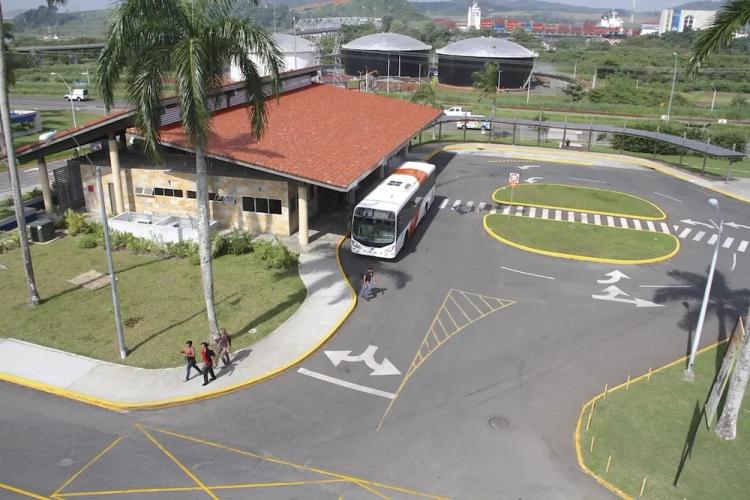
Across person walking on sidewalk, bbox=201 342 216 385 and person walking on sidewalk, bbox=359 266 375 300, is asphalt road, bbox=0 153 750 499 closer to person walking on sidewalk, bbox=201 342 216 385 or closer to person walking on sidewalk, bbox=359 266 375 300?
person walking on sidewalk, bbox=359 266 375 300

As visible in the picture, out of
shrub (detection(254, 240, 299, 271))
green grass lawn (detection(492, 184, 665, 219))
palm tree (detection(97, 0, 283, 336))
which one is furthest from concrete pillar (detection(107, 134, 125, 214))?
green grass lawn (detection(492, 184, 665, 219))

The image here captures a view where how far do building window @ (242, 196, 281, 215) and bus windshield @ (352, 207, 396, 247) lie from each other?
5870 mm

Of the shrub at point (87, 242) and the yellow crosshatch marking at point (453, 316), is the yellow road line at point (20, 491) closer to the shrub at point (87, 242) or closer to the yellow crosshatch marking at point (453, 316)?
the yellow crosshatch marking at point (453, 316)

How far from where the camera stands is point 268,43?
66.4ft

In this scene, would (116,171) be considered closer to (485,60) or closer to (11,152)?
(11,152)

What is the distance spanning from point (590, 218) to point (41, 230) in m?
33.3

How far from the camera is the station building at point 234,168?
104ft

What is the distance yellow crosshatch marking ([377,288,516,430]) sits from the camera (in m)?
22.2

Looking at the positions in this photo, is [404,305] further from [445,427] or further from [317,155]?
[317,155]

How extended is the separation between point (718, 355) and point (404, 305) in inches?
495

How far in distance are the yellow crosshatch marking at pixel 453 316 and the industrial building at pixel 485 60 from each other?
9745 cm

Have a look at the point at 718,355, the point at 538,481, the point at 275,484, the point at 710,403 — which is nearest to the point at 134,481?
the point at 275,484

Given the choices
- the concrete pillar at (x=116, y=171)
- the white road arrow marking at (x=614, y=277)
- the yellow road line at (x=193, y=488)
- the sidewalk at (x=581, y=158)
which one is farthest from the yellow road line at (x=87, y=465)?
the sidewalk at (x=581, y=158)

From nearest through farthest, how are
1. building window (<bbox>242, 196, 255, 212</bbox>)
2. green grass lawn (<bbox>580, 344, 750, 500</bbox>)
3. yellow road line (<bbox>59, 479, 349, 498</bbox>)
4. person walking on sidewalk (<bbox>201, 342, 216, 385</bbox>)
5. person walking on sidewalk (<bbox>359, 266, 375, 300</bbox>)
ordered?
1. yellow road line (<bbox>59, 479, 349, 498</bbox>)
2. green grass lawn (<bbox>580, 344, 750, 500</bbox>)
3. person walking on sidewalk (<bbox>201, 342, 216, 385</bbox>)
4. person walking on sidewalk (<bbox>359, 266, 375, 300</bbox>)
5. building window (<bbox>242, 196, 255, 212</bbox>)
